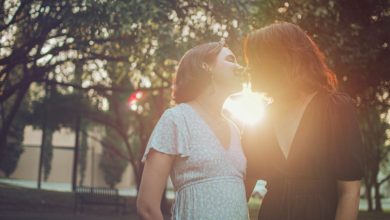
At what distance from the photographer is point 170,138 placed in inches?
124

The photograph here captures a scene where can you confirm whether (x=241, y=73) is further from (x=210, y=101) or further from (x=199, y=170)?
(x=199, y=170)

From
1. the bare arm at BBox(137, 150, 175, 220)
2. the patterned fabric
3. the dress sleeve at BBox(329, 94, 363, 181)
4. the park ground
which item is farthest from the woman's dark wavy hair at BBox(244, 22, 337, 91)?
the park ground

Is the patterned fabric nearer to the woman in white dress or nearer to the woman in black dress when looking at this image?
the woman in white dress

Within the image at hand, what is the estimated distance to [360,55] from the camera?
541 inches

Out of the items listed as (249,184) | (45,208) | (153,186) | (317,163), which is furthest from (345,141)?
(45,208)

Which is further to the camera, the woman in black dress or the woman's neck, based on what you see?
the woman's neck

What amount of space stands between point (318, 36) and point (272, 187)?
35.9ft

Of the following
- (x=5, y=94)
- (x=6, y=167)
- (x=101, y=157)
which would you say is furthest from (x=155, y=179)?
(x=101, y=157)

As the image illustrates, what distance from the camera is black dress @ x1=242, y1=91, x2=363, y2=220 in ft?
9.18

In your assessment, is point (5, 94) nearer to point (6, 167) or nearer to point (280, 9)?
point (280, 9)

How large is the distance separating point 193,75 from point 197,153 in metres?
0.50

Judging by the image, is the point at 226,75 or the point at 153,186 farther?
the point at 226,75

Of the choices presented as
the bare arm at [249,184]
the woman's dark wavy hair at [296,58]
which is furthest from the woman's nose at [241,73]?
the bare arm at [249,184]

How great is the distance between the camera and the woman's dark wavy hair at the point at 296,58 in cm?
294
